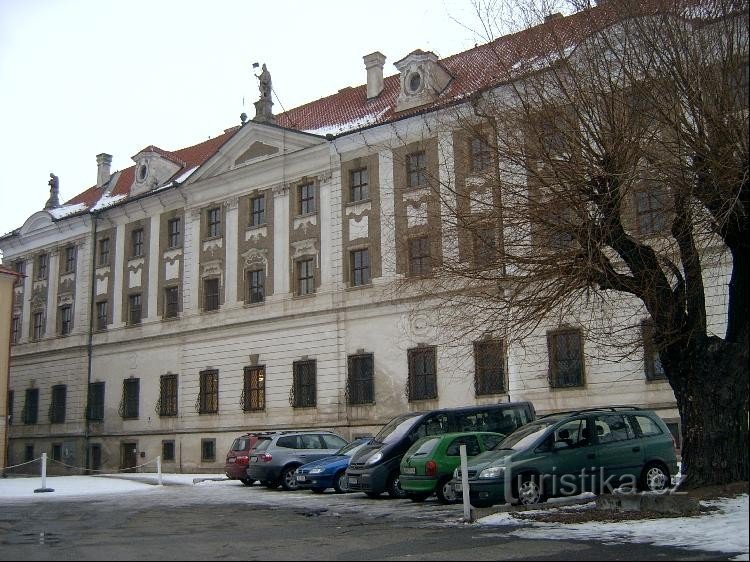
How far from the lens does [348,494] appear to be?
20.5 metres

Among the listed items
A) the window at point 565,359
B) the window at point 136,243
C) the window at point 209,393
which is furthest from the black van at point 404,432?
the window at point 136,243

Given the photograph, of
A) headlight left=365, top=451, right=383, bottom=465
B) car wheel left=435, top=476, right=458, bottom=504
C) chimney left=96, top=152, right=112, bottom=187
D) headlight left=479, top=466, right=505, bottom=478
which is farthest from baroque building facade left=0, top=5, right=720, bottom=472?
headlight left=479, top=466, right=505, bottom=478

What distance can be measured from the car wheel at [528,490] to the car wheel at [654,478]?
7.48ft

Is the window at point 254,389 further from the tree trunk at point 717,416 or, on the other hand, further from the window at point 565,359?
the tree trunk at point 717,416

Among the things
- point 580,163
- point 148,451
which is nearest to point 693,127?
point 580,163

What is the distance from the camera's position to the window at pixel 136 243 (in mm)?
40906

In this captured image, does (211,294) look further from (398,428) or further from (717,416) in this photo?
(717,416)

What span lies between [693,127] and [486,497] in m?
7.07

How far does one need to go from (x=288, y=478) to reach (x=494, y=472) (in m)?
9.51

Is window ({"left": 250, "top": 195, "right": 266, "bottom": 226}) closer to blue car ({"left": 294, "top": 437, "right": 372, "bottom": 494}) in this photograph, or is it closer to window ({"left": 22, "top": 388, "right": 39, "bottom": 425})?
blue car ({"left": 294, "top": 437, "right": 372, "bottom": 494})

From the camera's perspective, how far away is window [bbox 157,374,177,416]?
3775cm

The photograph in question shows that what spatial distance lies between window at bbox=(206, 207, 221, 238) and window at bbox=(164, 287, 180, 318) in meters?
3.27

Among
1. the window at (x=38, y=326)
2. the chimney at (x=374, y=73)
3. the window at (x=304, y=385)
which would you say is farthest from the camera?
the window at (x=38, y=326)

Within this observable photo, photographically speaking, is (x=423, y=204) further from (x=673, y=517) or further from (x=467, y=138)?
(x=673, y=517)
